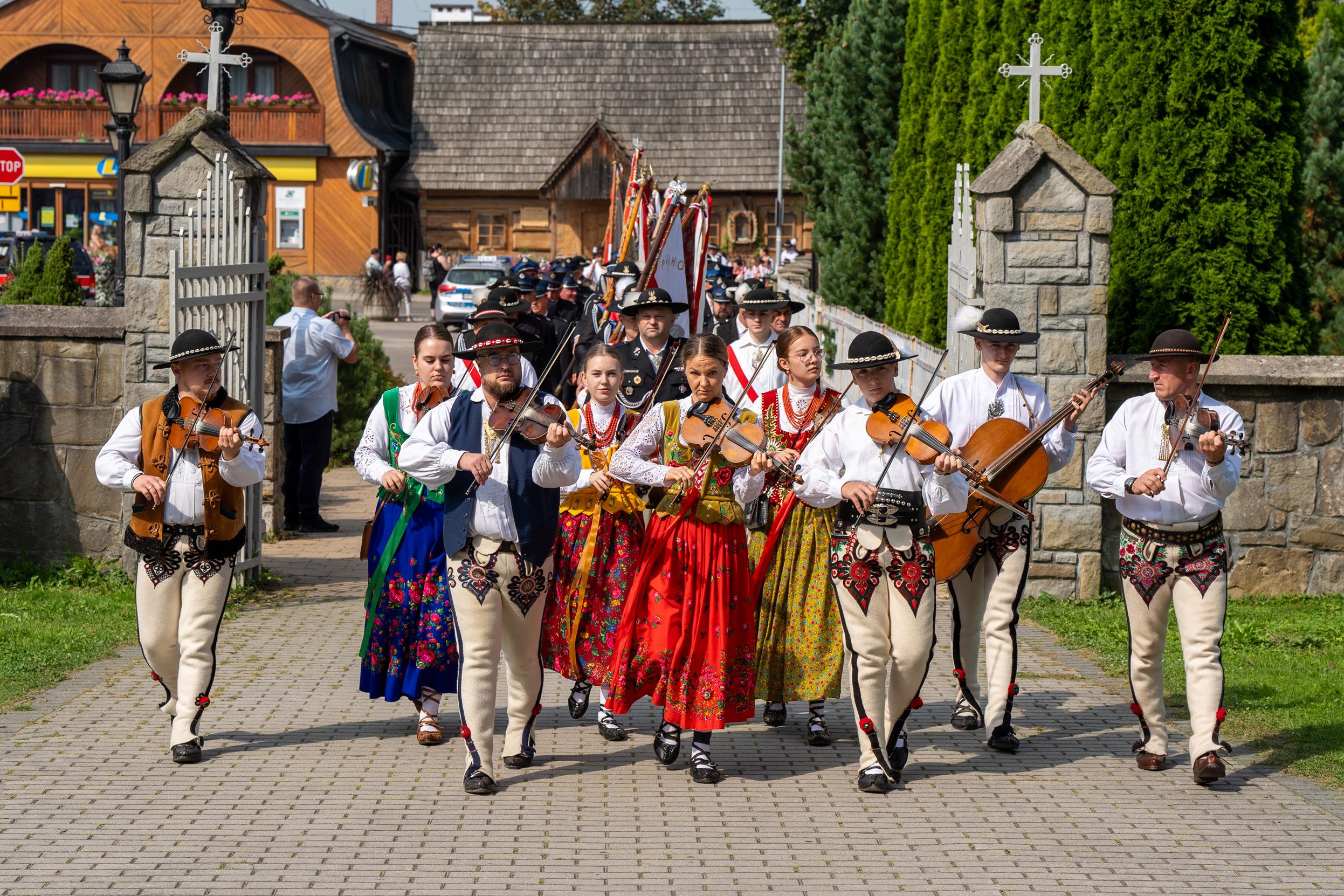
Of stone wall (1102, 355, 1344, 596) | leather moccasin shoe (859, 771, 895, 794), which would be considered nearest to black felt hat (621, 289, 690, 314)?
leather moccasin shoe (859, 771, 895, 794)

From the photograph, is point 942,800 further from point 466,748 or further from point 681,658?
point 466,748

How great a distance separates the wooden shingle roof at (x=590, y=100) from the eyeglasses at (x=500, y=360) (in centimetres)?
4126

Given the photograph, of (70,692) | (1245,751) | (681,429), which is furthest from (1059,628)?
(70,692)

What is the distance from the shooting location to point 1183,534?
6531mm

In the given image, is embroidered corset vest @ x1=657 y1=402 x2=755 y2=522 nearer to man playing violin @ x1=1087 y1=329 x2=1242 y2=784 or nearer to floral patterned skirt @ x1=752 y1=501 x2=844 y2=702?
floral patterned skirt @ x1=752 y1=501 x2=844 y2=702

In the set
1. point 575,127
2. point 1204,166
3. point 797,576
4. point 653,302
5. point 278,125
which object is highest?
point 575,127

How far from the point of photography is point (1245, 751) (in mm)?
6977

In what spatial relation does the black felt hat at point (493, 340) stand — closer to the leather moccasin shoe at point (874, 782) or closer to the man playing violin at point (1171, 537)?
the leather moccasin shoe at point (874, 782)

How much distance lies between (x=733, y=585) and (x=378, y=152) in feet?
132

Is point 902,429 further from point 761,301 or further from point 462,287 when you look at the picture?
point 462,287

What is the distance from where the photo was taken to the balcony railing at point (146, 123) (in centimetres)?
4434

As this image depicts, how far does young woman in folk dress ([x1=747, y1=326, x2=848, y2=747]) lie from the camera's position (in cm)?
689

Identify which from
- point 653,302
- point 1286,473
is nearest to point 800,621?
point 653,302

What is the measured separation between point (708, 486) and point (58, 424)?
515 cm
